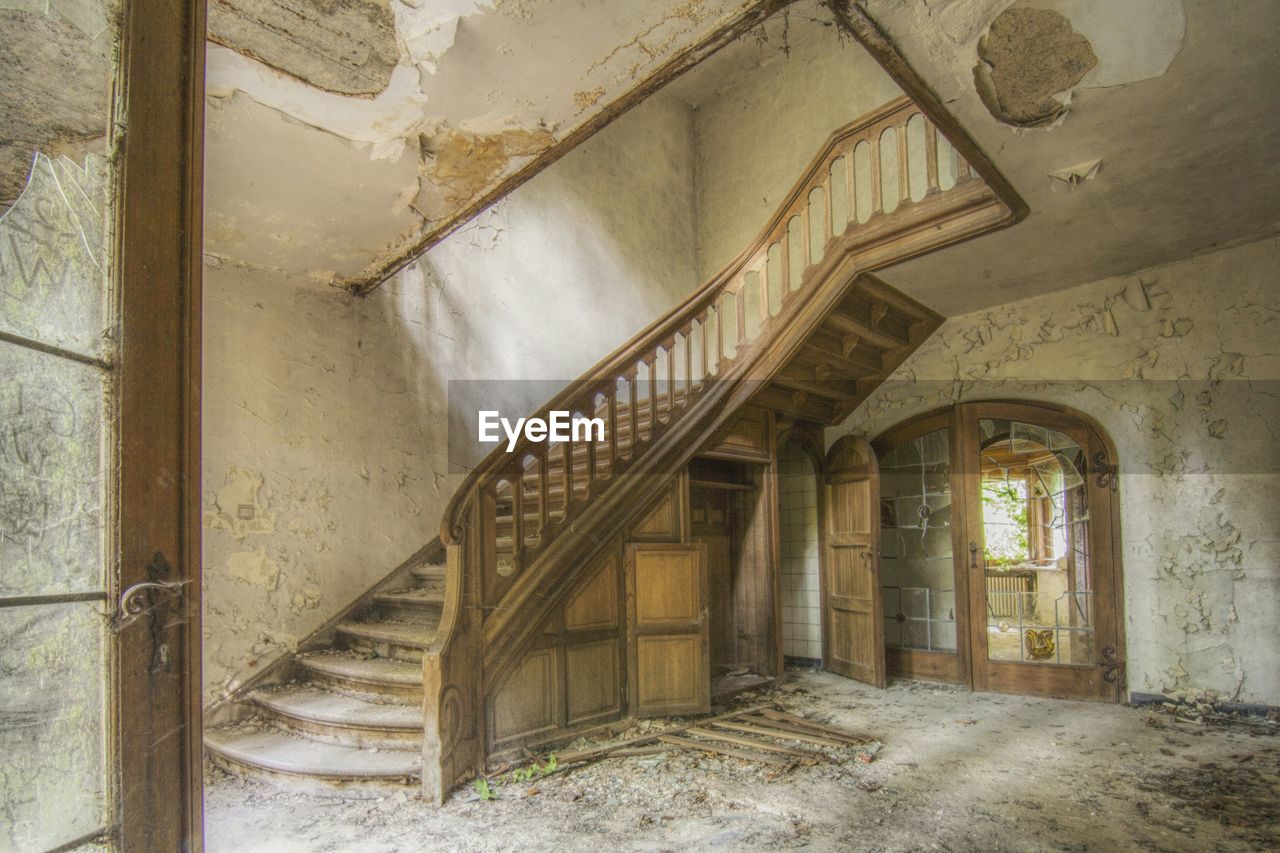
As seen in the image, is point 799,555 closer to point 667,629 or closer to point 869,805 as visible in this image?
point 667,629

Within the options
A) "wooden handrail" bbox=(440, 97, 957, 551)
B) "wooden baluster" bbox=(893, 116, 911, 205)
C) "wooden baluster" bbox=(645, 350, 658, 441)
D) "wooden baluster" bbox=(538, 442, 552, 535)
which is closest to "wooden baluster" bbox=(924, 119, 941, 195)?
"wooden handrail" bbox=(440, 97, 957, 551)

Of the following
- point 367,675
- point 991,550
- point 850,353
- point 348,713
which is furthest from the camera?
point 991,550

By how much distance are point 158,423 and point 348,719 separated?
9.22 ft

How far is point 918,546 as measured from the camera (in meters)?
5.75

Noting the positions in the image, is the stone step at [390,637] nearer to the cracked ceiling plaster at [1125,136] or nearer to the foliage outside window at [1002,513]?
the cracked ceiling plaster at [1125,136]

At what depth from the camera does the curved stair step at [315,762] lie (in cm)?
318

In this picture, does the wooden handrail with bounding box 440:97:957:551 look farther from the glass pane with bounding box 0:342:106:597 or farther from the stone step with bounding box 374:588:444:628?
the glass pane with bounding box 0:342:106:597

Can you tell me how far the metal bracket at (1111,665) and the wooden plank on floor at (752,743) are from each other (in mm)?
2436

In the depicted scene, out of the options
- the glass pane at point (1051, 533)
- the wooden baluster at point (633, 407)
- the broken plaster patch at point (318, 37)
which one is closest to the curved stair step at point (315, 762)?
the wooden baluster at point (633, 407)

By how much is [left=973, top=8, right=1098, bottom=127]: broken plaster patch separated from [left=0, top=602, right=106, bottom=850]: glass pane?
3.11 meters

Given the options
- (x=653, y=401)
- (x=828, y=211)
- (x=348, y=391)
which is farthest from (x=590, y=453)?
(x=828, y=211)

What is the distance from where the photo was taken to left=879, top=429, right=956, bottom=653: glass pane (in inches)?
220

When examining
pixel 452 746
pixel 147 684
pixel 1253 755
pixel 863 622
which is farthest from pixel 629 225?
pixel 147 684

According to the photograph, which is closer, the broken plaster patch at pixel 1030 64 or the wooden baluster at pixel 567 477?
the broken plaster patch at pixel 1030 64
